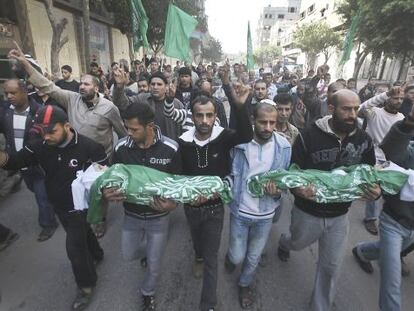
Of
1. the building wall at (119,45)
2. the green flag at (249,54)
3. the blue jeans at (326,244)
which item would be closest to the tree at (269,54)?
the building wall at (119,45)

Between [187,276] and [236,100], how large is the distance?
2.11 metres

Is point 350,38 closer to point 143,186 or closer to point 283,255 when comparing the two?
point 283,255

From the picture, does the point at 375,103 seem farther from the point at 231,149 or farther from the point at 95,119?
the point at 95,119

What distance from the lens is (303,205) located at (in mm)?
2793

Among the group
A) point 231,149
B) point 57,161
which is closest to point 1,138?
point 57,161

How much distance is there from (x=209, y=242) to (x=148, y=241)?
55 cm

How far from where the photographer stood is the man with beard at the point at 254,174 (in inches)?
105

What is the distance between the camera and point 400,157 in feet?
9.28

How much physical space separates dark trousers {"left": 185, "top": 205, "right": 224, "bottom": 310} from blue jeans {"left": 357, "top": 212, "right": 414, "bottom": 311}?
1432mm

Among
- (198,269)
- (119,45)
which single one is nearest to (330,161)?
(198,269)

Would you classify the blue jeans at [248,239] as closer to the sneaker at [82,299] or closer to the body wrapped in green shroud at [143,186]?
the body wrapped in green shroud at [143,186]

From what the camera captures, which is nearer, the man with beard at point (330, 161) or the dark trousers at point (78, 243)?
the man with beard at point (330, 161)

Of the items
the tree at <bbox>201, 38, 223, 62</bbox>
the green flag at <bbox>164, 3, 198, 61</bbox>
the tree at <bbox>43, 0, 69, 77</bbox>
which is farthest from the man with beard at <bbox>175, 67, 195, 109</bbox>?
the tree at <bbox>201, 38, 223, 62</bbox>

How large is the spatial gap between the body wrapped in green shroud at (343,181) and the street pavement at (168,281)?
1.33 m
